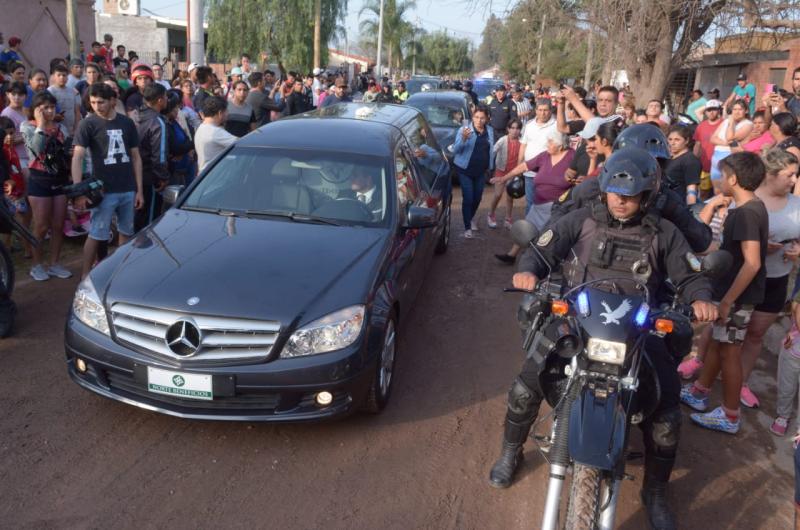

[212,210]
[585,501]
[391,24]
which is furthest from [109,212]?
[391,24]

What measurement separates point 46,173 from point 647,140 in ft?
17.1

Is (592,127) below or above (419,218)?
above

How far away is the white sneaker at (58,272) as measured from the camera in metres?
6.31

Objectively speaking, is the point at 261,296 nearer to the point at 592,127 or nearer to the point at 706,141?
the point at 592,127

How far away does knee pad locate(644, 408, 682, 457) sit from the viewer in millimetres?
3209

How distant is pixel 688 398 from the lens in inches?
185

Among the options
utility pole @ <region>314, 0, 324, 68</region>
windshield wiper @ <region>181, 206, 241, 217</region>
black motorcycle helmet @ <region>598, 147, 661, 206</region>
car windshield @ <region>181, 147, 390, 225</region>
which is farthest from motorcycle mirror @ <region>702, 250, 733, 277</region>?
utility pole @ <region>314, 0, 324, 68</region>

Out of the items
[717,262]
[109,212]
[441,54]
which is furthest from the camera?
[441,54]

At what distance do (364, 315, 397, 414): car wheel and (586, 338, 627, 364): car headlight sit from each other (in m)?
1.53

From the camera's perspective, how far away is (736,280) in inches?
157

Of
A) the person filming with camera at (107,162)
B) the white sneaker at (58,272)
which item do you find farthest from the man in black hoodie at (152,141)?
the white sneaker at (58,272)

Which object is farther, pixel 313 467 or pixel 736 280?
pixel 736 280

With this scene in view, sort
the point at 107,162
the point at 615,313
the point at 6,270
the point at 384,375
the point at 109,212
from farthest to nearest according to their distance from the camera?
the point at 109,212 < the point at 107,162 < the point at 6,270 < the point at 384,375 < the point at 615,313

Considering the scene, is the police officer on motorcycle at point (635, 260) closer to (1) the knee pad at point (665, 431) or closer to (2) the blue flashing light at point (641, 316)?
(1) the knee pad at point (665, 431)
